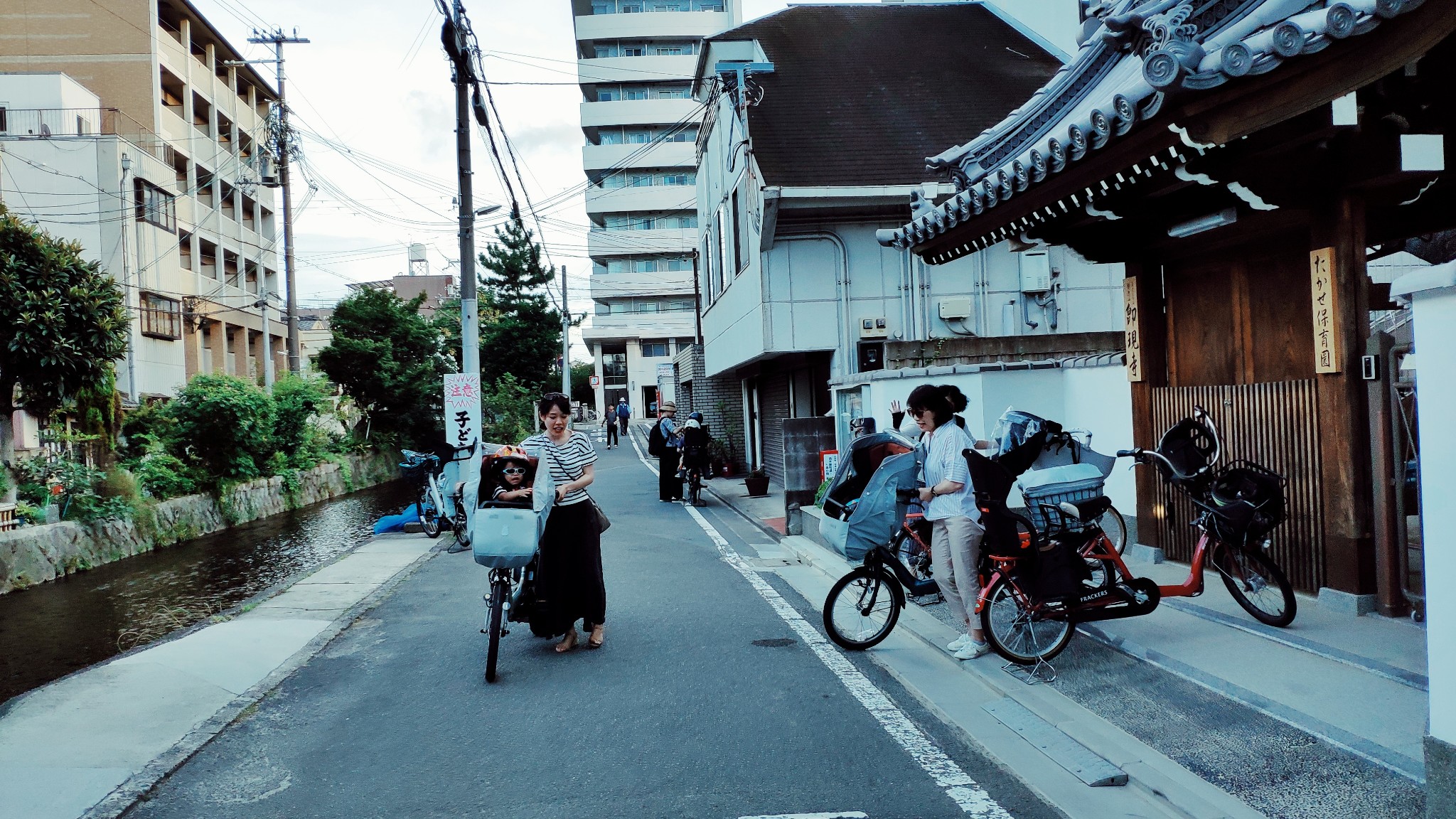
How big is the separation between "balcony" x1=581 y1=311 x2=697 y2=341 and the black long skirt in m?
56.1

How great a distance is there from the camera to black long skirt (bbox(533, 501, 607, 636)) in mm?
6988

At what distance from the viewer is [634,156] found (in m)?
61.8

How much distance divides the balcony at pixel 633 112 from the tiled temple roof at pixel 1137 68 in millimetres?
53974

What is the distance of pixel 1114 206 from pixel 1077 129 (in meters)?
1.58

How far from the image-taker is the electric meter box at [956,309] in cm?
1706

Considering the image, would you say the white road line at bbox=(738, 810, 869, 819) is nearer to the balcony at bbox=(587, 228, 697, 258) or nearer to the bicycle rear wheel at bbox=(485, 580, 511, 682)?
the bicycle rear wheel at bbox=(485, 580, 511, 682)

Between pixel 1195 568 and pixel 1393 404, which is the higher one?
pixel 1393 404

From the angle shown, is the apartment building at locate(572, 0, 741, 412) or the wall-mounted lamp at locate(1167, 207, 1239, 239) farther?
the apartment building at locate(572, 0, 741, 412)

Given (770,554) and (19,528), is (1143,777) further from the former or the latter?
(19,528)

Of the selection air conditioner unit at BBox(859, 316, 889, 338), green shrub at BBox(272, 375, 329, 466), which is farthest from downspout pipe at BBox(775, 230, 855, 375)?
green shrub at BBox(272, 375, 329, 466)

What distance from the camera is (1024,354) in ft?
55.3

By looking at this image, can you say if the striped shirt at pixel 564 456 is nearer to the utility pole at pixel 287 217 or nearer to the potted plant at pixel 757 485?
the potted plant at pixel 757 485

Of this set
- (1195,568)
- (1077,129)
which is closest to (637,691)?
(1195,568)

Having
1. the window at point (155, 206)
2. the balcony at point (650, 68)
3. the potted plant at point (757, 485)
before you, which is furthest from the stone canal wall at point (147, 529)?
the balcony at point (650, 68)
